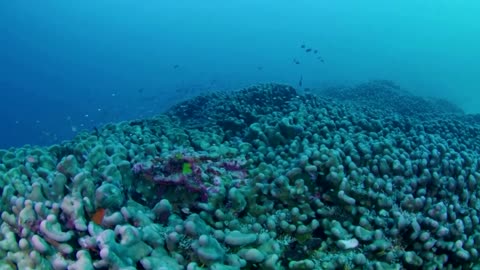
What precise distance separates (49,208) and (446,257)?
3.97 meters

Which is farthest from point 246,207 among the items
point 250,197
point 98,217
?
point 98,217

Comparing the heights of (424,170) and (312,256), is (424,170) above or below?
above

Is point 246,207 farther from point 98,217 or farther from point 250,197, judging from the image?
point 98,217

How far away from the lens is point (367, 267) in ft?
11.2

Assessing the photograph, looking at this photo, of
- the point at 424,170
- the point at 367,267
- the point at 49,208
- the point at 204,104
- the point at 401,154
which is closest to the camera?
the point at 367,267

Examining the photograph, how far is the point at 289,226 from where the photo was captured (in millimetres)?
3793

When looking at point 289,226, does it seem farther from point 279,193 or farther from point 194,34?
point 194,34

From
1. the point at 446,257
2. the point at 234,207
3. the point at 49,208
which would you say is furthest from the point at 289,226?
the point at 49,208

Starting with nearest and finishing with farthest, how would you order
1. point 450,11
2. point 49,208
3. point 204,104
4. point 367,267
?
point 367,267, point 49,208, point 204,104, point 450,11

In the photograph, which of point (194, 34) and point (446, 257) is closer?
point (446, 257)

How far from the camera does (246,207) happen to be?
4129 mm

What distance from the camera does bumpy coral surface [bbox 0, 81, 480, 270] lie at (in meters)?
→ 3.15

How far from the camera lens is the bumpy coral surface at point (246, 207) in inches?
124

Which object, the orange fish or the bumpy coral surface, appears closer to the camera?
the bumpy coral surface
